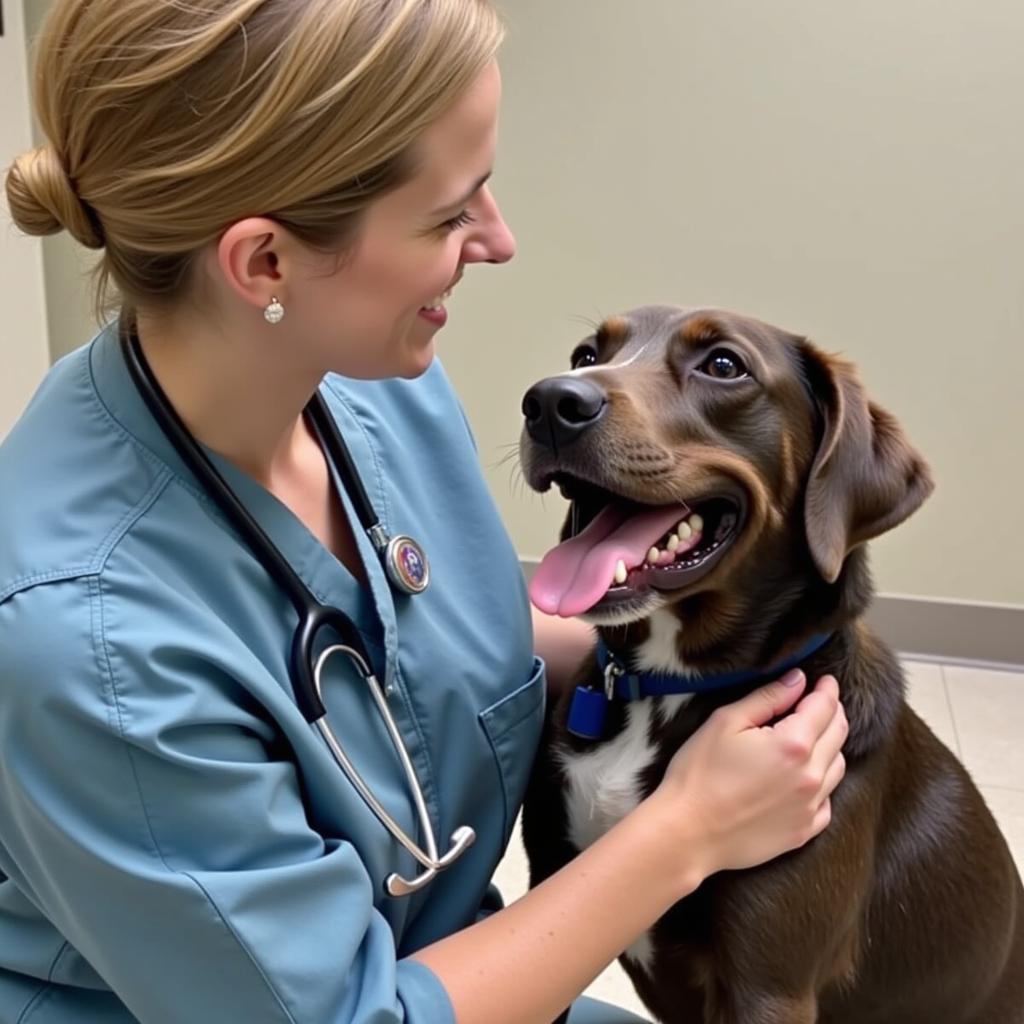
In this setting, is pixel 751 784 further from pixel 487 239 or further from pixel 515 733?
pixel 487 239

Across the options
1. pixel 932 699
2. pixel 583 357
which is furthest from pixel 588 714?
pixel 932 699

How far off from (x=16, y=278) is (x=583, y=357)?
6.60 feet

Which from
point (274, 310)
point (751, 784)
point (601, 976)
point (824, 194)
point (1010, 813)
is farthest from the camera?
point (824, 194)

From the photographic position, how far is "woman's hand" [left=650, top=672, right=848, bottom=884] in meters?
1.01

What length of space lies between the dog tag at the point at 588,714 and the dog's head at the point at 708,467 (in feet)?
0.47

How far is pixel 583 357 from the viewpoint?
51.3 inches

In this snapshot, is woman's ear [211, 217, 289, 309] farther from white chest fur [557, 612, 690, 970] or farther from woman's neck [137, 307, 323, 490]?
white chest fur [557, 612, 690, 970]

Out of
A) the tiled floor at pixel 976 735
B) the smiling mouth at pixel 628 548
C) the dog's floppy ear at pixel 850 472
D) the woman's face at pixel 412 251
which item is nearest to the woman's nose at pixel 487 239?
the woman's face at pixel 412 251

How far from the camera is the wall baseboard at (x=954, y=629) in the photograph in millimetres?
2820

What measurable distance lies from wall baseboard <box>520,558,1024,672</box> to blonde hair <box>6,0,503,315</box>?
204 cm

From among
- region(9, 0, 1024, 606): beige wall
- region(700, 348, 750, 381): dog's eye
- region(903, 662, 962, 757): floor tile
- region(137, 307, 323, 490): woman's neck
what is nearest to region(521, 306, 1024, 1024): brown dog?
region(700, 348, 750, 381): dog's eye

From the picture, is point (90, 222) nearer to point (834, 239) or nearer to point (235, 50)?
point (235, 50)

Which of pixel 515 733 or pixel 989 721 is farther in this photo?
pixel 989 721

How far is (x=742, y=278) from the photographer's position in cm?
275
